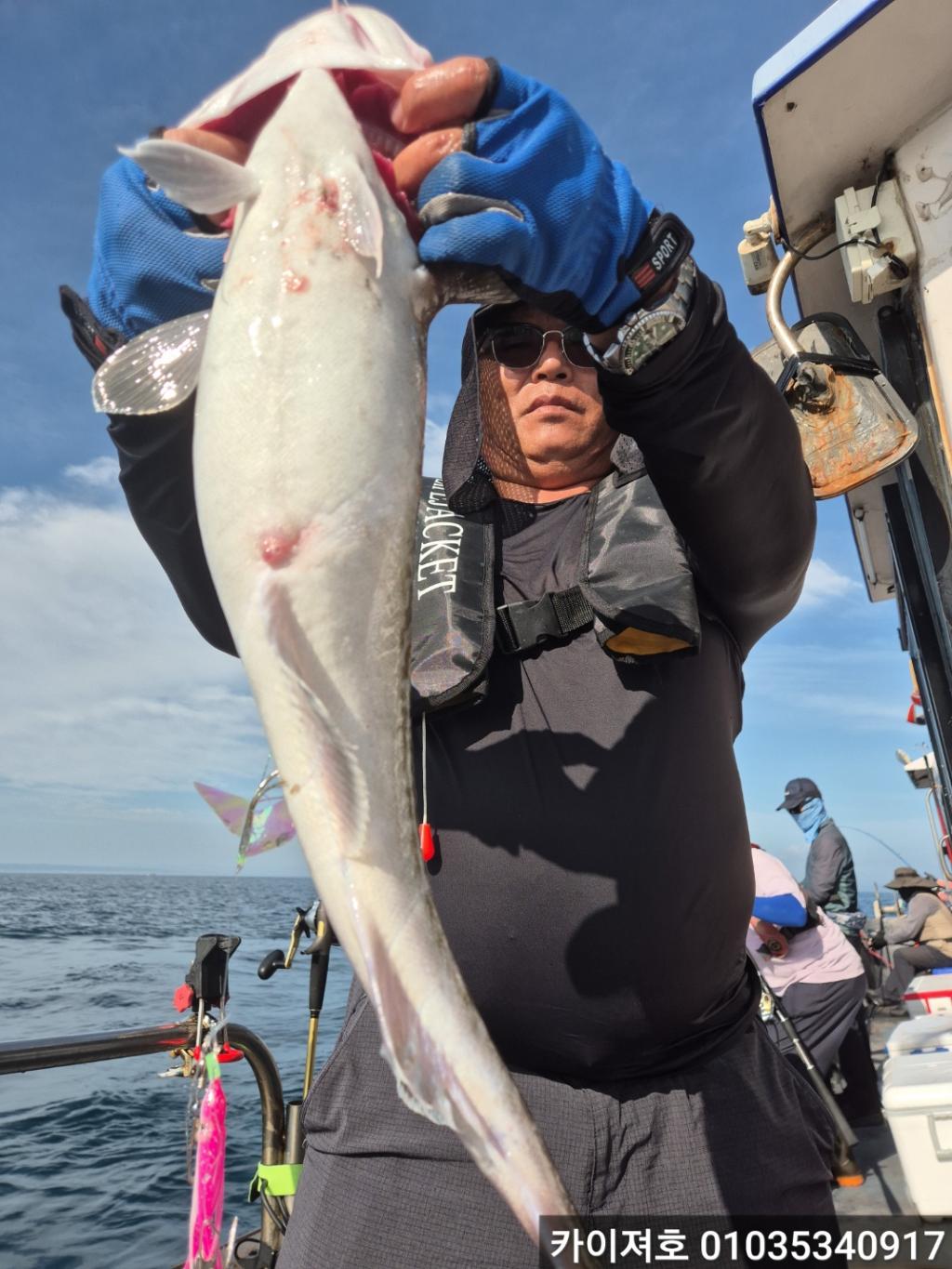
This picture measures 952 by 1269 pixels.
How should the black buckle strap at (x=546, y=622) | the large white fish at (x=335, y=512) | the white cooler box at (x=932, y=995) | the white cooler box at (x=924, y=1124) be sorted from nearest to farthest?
the large white fish at (x=335, y=512) → the black buckle strap at (x=546, y=622) → the white cooler box at (x=924, y=1124) → the white cooler box at (x=932, y=995)

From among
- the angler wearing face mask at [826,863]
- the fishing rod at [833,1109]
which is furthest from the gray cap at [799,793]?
the fishing rod at [833,1109]

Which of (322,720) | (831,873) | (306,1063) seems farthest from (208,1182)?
(831,873)

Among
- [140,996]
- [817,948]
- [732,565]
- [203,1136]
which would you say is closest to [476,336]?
[732,565]

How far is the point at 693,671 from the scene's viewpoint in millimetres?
2092

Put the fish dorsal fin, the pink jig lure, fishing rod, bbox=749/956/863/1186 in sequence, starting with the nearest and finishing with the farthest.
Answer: the fish dorsal fin
the pink jig lure
fishing rod, bbox=749/956/863/1186

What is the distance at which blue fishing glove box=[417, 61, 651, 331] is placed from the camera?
5.27 feet

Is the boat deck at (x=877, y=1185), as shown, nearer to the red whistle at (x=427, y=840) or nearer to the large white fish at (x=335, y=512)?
the red whistle at (x=427, y=840)

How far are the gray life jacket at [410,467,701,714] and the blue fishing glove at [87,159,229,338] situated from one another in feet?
2.36

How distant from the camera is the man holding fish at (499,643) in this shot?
135cm

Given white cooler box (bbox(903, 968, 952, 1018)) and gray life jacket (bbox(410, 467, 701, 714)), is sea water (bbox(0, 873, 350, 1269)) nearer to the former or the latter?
gray life jacket (bbox(410, 467, 701, 714))

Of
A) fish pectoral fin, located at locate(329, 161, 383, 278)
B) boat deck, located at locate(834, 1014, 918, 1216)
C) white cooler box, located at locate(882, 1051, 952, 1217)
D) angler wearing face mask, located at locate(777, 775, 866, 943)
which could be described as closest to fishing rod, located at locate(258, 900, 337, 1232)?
fish pectoral fin, located at locate(329, 161, 383, 278)

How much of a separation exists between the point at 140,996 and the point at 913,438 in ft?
72.4

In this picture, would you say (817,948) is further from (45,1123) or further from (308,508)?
(45,1123)

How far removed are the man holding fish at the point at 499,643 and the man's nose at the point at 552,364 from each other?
20.0 inches
